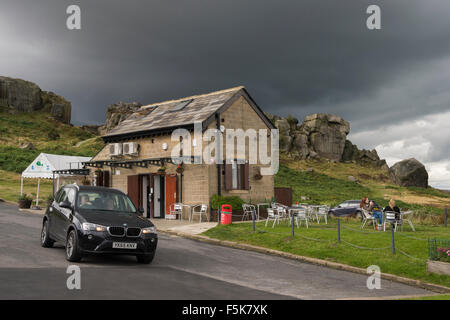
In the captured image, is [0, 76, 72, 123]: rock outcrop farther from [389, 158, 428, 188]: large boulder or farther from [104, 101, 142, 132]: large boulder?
[389, 158, 428, 188]: large boulder

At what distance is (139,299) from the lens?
20.9ft

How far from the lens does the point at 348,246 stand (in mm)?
13008

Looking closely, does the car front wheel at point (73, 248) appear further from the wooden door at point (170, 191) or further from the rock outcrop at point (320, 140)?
the rock outcrop at point (320, 140)

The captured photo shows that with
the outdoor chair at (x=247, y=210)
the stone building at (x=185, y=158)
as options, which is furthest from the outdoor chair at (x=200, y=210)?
the outdoor chair at (x=247, y=210)

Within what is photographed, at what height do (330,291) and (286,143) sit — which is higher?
(286,143)

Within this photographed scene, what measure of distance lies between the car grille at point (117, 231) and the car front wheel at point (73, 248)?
30.9 inches

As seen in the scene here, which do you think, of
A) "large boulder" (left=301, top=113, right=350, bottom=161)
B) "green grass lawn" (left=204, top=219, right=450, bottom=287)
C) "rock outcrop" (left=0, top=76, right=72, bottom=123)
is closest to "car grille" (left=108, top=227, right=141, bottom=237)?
"green grass lawn" (left=204, top=219, right=450, bottom=287)

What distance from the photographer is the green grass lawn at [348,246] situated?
10.9 metres

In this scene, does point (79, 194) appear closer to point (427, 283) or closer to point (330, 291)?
point (330, 291)

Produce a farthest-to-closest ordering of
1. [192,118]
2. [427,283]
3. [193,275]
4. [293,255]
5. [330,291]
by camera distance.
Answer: [192,118]
[293,255]
[427,283]
[193,275]
[330,291]

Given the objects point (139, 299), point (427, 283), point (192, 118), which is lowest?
point (427, 283)
